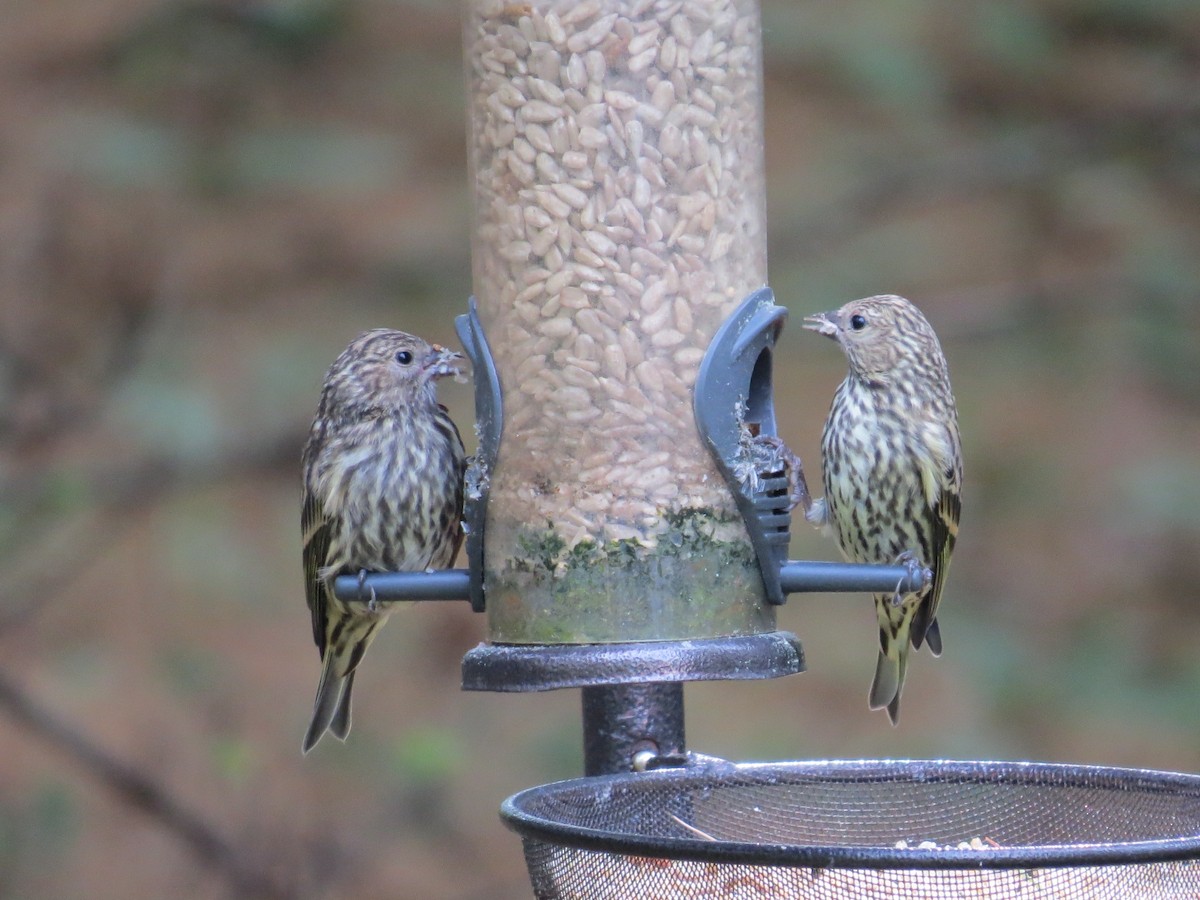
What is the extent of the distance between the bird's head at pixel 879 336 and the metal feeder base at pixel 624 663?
3.90ft

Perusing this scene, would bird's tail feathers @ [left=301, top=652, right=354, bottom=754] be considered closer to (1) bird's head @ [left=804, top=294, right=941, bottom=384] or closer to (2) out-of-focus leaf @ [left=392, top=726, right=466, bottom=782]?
(2) out-of-focus leaf @ [left=392, top=726, right=466, bottom=782]

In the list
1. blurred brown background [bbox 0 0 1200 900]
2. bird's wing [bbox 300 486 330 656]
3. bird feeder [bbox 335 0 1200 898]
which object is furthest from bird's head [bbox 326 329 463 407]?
blurred brown background [bbox 0 0 1200 900]

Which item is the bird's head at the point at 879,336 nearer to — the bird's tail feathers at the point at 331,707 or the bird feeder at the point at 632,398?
the bird feeder at the point at 632,398

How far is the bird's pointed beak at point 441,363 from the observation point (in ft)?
18.3

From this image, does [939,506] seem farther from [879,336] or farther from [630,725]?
[630,725]

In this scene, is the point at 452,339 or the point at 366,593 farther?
the point at 452,339

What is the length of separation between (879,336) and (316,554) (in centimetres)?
177

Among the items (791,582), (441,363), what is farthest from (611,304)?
(441,363)

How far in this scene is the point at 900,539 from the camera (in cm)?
564

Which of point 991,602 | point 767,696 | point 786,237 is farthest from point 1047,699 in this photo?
point 786,237

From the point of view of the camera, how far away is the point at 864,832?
14.8 ft

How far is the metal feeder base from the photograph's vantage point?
451cm

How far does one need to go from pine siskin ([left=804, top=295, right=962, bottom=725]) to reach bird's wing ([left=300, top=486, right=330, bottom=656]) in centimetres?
142

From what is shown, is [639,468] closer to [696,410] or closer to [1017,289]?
[696,410]
